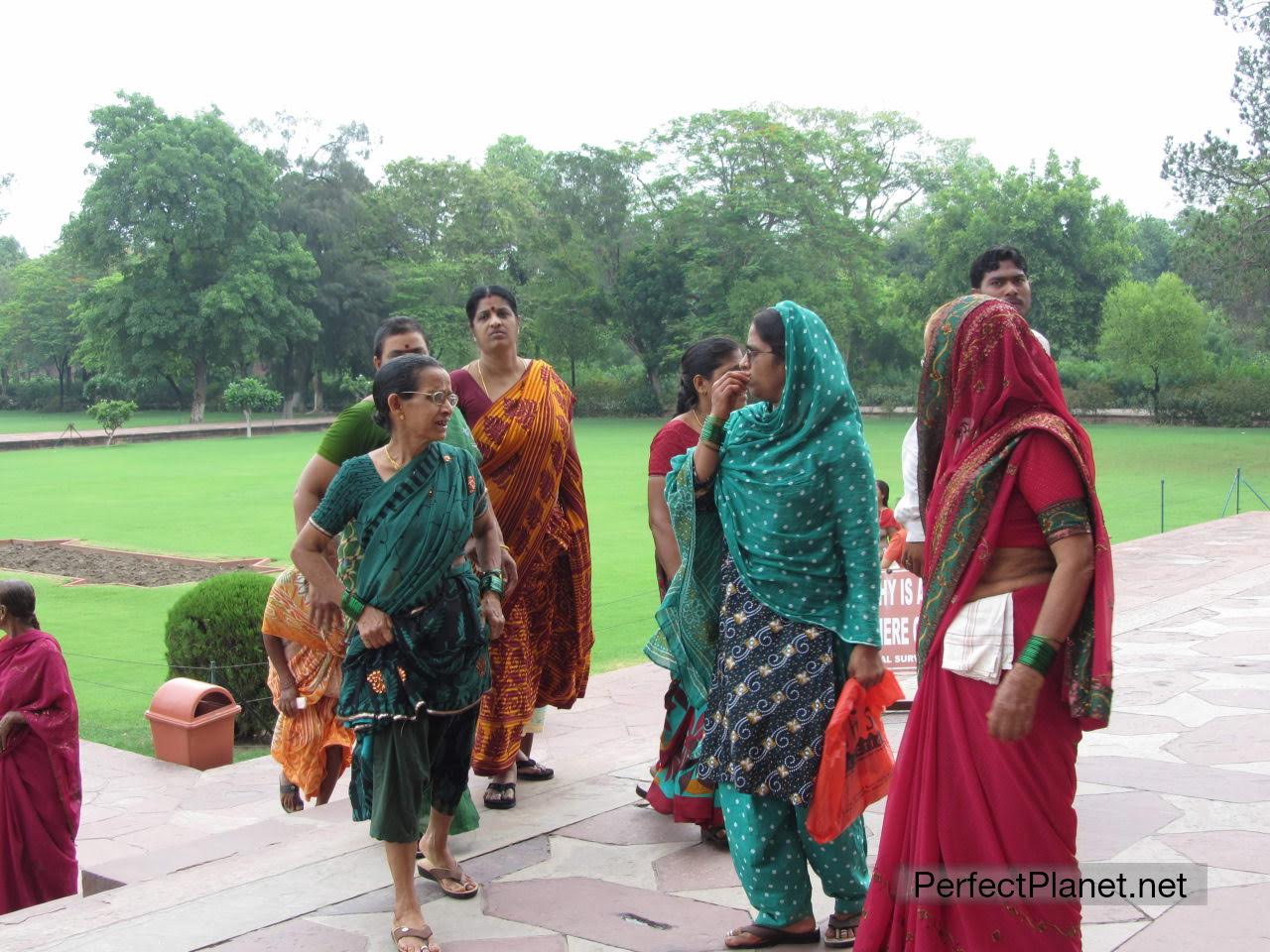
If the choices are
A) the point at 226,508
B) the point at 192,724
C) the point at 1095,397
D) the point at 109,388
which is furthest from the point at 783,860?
the point at 109,388

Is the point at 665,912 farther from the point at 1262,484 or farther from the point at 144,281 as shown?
the point at 144,281

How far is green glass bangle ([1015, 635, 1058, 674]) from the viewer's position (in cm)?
229

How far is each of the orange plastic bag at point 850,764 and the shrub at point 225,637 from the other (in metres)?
4.52

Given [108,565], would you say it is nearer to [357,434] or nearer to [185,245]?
[357,434]

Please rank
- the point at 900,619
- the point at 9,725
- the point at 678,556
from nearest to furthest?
the point at 678,556
the point at 9,725
the point at 900,619

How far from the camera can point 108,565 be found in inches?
490

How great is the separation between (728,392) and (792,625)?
63 centimetres

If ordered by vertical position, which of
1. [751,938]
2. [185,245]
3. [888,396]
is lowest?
[751,938]

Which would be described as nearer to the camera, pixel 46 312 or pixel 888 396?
pixel 888 396

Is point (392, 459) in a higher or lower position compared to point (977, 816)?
higher

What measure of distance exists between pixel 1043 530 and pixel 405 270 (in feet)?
151

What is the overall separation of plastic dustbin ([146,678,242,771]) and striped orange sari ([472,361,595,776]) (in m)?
2.50

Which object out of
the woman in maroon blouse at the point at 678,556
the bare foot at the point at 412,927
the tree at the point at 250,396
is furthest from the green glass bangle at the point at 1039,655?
the tree at the point at 250,396

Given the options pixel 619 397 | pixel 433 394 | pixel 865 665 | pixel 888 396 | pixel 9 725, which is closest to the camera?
pixel 865 665
